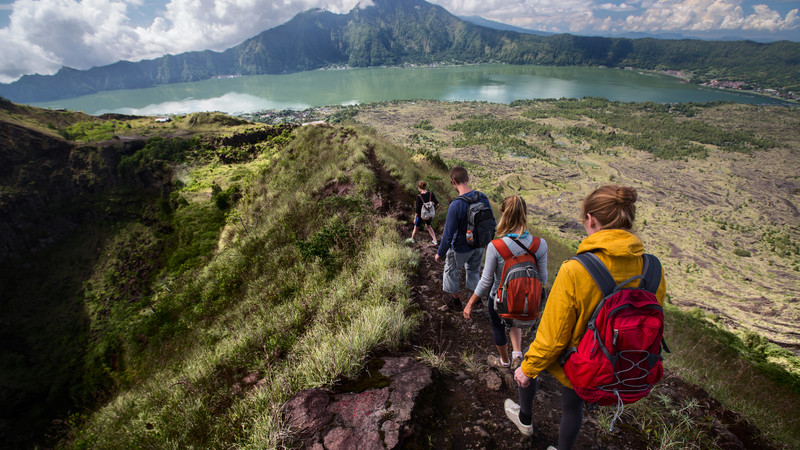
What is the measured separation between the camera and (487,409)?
2652 millimetres

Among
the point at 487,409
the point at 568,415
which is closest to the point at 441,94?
the point at 487,409

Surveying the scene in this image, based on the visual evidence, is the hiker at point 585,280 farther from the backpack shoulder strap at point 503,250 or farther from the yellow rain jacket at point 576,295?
the backpack shoulder strap at point 503,250

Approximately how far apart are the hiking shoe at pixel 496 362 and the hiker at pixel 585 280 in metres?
1.14

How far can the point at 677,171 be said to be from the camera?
6500 cm

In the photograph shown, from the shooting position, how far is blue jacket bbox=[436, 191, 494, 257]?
11.7ft

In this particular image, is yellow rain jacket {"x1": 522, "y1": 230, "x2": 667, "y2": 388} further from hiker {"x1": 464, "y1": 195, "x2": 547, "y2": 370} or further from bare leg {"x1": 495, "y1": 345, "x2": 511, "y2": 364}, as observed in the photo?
bare leg {"x1": 495, "y1": 345, "x2": 511, "y2": 364}

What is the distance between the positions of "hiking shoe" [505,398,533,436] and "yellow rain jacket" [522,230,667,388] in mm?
756

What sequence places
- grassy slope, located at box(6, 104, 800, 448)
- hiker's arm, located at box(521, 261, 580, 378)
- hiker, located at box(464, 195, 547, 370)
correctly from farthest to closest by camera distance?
grassy slope, located at box(6, 104, 800, 448)
hiker, located at box(464, 195, 547, 370)
hiker's arm, located at box(521, 261, 580, 378)

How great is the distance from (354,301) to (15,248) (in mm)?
15596

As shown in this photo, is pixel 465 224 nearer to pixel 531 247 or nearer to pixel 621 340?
pixel 531 247

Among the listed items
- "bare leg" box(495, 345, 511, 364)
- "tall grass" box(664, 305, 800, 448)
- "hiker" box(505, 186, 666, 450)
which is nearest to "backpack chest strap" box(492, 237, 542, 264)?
"hiker" box(505, 186, 666, 450)

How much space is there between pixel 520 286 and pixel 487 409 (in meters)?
1.17

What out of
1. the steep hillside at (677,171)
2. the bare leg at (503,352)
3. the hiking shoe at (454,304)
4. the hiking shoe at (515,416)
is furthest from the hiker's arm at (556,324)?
the steep hillside at (677,171)

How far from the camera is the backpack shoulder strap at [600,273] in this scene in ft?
5.50
